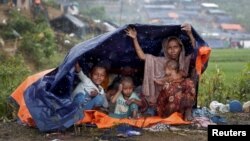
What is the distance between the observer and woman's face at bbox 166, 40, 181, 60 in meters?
5.06

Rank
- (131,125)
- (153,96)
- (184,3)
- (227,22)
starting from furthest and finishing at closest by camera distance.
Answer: (184,3) < (227,22) < (153,96) < (131,125)

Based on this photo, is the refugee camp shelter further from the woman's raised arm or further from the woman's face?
the woman's face

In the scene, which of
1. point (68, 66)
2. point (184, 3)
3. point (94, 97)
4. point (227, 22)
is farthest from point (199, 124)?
point (184, 3)

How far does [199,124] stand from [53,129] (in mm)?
1494

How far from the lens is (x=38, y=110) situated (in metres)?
4.62

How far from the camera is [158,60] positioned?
5.20 metres

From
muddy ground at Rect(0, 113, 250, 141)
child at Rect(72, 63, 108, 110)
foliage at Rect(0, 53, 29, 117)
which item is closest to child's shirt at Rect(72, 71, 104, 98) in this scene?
child at Rect(72, 63, 108, 110)

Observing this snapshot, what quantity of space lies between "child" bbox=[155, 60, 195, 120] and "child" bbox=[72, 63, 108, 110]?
0.60m

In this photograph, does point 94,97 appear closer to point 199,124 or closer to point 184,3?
point 199,124

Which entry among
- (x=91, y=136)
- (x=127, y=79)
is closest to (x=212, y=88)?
(x=127, y=79)

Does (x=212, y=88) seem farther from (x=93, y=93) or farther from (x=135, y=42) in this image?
(x=93, y=93)

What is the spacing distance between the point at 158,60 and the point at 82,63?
0.83 meters

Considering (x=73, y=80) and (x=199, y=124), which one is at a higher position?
(x=73, y=80)

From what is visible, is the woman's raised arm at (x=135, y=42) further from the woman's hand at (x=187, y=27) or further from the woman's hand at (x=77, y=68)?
the woman's hand at (x=77, y=68)
